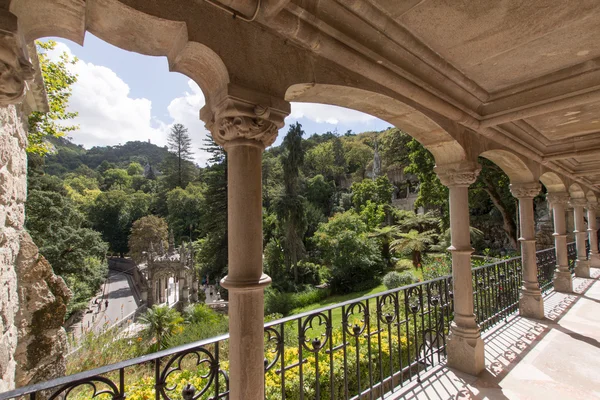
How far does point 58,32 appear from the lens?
1.48 m

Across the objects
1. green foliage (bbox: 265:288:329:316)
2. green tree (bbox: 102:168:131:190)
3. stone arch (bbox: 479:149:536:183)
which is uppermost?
green tree (bbox: 102:168:131:190)

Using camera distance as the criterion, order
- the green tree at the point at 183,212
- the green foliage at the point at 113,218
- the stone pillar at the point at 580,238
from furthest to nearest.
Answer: the green foliage at the point at 113,218, the green tree at the point at 183,212, the stone pillar at the point at 580,238

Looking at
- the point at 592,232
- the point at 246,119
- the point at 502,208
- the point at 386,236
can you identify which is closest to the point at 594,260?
the point at 592,232

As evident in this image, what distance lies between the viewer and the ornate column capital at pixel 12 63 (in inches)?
44.6

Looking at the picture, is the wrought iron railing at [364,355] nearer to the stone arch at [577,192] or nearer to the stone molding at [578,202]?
the stone arch at [577,192]

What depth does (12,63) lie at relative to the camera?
118 centimetres

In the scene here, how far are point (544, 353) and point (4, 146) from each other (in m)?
6.68

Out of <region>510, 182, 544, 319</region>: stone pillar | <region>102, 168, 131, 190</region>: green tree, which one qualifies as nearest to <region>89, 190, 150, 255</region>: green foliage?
<region>102, 168, 131, 190</region>: green tree

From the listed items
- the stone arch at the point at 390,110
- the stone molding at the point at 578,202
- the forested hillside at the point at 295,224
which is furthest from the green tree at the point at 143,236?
the stone molding at the point at 578,202

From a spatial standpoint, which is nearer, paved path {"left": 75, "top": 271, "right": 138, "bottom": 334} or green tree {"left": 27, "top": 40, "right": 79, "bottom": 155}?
green tree {"left": 27, "top": 40, "right": 79, "bottom": 155}

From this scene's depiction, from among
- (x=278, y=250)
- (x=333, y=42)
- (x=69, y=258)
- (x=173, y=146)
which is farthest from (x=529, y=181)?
(x=173, y=146)

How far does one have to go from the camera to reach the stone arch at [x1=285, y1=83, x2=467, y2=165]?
2.28 metres

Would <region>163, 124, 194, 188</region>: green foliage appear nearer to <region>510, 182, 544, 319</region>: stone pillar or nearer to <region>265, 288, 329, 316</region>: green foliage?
<region>265, 288, 329, 316</region>: green foliage

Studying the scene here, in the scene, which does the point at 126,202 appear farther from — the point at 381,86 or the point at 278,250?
the point at 381,86
